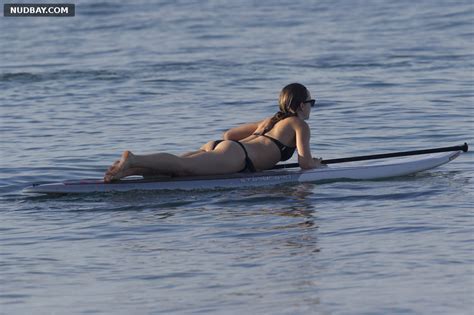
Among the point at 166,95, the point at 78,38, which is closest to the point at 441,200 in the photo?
the point at 166,95

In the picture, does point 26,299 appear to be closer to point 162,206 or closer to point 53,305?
point 53,305

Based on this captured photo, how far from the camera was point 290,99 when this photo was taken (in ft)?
33.4

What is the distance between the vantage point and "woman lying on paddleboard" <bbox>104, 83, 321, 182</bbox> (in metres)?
10.1

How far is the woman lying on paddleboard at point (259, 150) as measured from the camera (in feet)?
33.1

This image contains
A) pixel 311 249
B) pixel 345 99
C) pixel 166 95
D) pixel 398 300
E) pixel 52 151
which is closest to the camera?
pixel 398 300

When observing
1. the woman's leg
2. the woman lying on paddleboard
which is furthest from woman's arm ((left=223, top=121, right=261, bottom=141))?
the woman's leg

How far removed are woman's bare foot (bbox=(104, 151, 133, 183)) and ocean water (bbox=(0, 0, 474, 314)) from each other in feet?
0.62

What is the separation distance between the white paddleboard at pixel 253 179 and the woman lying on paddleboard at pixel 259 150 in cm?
8

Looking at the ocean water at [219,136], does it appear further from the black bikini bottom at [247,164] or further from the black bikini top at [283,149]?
the black bikini top at [283,149]

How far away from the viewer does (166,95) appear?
57.8ft

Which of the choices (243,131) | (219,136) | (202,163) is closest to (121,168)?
(202,163)

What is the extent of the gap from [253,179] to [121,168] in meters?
1.19

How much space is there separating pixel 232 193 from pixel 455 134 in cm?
428

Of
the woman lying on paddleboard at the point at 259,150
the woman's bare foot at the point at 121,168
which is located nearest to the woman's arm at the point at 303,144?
the woman lying on paddleboard at the point at 259,150
